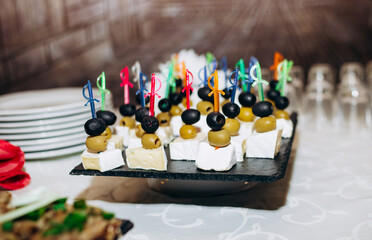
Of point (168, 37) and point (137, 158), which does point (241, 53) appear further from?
point (137, 158)

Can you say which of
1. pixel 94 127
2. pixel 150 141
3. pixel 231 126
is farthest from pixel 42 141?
pixel 231 126

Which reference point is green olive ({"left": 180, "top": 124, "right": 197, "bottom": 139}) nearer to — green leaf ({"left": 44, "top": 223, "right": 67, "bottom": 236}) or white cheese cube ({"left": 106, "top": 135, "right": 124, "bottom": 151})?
white cheese cube ({"left": 106, "top": 135, "right": 124, "bottom": 151})

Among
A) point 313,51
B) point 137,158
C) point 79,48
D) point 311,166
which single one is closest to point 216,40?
point 313,51

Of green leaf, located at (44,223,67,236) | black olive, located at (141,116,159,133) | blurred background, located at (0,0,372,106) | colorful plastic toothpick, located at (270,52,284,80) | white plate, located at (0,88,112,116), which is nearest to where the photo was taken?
green leaf, located at (44,223,67,236)

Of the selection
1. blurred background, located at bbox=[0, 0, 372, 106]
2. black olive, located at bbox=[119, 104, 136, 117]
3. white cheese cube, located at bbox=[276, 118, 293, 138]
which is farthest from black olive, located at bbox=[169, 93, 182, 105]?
blurred background, located at bbox=[0, 0, 372, 106]

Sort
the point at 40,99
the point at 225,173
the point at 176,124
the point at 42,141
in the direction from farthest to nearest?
the point at 40,99 < the point at 42,141 < the point at 176,124 < the point at 225,173

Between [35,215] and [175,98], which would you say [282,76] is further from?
[35,215]

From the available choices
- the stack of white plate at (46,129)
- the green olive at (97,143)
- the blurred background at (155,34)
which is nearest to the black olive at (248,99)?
the green olive at (97,143)
